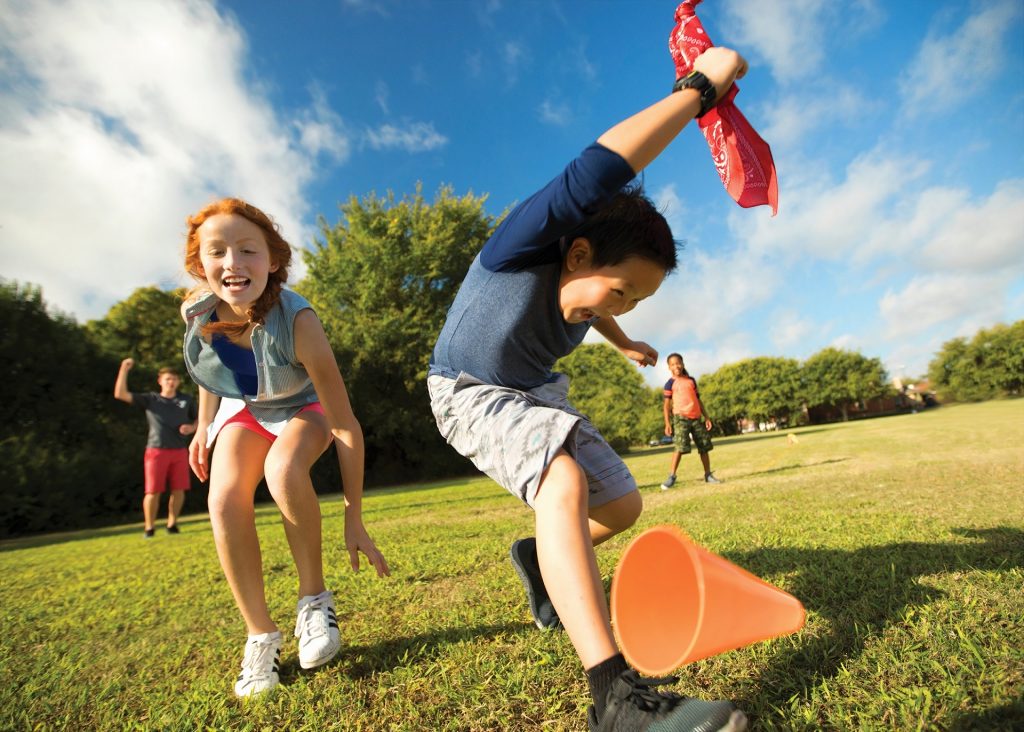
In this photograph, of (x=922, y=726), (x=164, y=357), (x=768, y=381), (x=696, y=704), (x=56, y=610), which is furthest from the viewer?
(x=768, y=381)

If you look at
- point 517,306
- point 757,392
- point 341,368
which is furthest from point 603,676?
point 757,392

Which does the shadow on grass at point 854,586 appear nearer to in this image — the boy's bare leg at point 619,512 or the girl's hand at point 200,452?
the boy's bare leg at point 619,512

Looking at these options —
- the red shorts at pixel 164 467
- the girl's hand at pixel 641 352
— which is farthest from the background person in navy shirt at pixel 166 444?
the girl's hand at pixel 641 352

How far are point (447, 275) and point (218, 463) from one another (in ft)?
70.8

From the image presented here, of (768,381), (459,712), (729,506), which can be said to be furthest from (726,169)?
(768,381)

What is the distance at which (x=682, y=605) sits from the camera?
169cm

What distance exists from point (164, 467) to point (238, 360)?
695 centimetres

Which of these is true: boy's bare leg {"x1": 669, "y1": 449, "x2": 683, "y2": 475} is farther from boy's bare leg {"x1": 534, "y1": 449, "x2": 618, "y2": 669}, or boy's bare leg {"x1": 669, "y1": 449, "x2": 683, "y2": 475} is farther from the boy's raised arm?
the boy's raised arm

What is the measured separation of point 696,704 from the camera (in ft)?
3.75

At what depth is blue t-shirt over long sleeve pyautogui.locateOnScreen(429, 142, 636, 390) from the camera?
152 cm

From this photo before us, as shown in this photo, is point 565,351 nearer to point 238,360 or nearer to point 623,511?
point 623,511

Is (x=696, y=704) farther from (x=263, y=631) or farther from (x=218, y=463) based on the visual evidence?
(x=218, y=463)

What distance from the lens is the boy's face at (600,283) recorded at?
171cm

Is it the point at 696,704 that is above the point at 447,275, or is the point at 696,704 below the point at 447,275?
below
